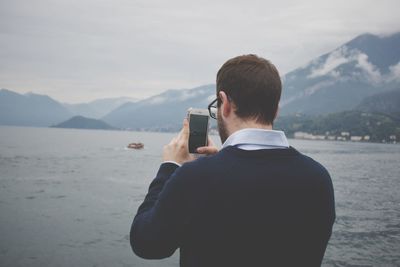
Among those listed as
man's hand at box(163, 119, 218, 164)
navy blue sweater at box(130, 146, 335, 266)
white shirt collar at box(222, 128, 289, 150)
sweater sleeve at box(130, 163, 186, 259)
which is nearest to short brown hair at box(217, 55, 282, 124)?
white shirt collar at box(222, 128, 289, 150)

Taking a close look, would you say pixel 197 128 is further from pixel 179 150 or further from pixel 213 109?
pixel 179 150

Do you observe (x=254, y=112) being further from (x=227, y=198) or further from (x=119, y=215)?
(x=119, y=215)

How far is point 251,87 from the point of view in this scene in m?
2.31

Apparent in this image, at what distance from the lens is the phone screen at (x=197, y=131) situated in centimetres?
276

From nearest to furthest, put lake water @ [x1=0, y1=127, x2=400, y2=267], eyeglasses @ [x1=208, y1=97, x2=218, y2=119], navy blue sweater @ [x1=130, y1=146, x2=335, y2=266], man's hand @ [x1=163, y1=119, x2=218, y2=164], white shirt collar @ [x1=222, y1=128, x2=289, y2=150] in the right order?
navy blue sweater @ [x1=130, y1=146, x2=335, y2=266]
white shirt collar @ [x1=222, y1=128, x2=289, y2=150]
man's hand @ [x1=163, y1=119, x2=218, y2=164]
eyeglasses @ [x1=208, y1=97, x2=218, y2=119]
lake water @ [x1=0, y1=127, x2=400, y2=267]

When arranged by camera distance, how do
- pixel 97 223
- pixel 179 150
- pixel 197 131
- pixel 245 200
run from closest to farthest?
pixel 245 200
pixel 179 150
pixel 197 131
pixel 97 223

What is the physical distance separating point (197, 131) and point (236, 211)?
2.96 feet

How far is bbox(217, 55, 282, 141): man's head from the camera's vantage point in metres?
2.31

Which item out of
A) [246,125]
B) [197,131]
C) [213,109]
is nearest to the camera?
[246,125]

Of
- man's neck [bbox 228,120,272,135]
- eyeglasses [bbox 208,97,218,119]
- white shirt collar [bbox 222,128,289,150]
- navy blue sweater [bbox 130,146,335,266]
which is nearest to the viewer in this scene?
navy blue sweater [bbox 130,146,335,266]

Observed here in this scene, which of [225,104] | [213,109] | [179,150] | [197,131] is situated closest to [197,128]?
[197,131]

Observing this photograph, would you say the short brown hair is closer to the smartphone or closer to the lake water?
the smartphone

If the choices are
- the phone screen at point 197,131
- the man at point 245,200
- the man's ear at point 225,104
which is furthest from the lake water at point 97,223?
the man's ear at point 225,104

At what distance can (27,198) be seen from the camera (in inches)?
1237
